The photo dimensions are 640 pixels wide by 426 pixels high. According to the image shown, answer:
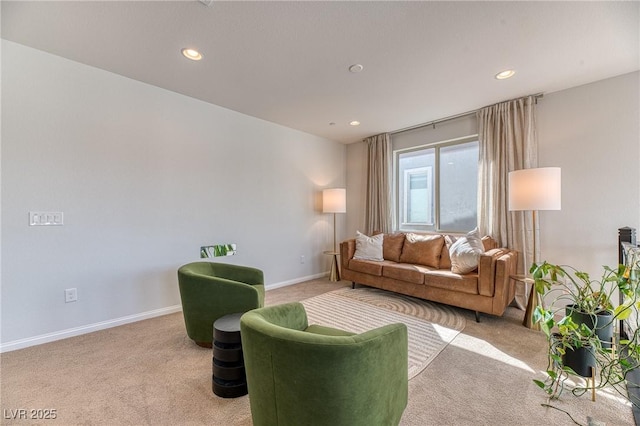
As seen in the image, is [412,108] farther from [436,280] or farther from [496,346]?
[496,346]

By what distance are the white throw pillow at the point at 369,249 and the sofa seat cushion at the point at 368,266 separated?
4.1 inches

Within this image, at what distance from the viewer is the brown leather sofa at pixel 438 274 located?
266 centimetres

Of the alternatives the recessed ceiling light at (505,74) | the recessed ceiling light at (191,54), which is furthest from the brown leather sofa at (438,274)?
the recessed ceiling light at (191,54)

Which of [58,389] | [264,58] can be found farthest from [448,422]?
[264,58]

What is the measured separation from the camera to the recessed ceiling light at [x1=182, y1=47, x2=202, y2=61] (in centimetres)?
226

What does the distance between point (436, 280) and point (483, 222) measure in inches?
45.6

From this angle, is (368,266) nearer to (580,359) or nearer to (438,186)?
(438,186)

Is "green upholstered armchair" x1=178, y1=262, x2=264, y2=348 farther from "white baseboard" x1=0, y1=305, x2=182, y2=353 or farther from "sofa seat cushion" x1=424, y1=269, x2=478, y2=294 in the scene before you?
"sofa seat cushion" x1=424, y1=269, x2=478, y2=294

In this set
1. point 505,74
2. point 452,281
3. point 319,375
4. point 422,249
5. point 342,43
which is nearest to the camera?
point 319,375

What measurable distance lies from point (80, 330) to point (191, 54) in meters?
2.79

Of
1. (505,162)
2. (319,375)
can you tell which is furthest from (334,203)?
(319,375)

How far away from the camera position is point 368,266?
3.73 m

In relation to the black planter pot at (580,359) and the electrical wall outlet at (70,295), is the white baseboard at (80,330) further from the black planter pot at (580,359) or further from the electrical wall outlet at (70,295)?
the black planter pot at (580,359)

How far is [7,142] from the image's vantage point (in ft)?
7.11
